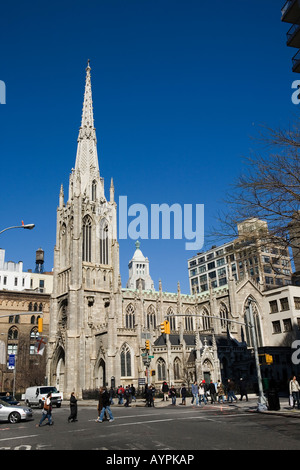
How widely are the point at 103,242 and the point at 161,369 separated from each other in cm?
2296

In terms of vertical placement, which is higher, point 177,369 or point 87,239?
point 87,239

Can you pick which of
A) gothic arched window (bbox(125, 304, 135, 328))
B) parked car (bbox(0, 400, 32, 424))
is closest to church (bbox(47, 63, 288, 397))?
gothic arched window (bbox(125, 304, 135, 328))

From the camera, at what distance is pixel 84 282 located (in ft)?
194

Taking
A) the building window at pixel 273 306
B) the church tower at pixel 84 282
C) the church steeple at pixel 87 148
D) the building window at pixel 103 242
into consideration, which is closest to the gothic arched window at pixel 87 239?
the church tower at pixel 84 282

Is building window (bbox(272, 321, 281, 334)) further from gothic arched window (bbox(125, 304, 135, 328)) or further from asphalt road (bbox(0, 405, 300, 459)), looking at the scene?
asphalt road (bbox(0, 405, 300, 459))

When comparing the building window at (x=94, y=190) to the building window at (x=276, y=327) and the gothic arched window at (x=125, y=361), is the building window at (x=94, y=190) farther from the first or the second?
the building window at (x=276, y=327)

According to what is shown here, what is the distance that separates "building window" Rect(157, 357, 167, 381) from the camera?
4884 centimetres

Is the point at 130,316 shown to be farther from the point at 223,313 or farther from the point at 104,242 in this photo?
the point at 223,313

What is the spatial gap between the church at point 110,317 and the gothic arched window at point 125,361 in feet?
0.38

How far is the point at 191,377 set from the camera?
4612 cm

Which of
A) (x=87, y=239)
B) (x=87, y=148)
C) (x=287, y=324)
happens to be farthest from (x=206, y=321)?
(x=87, y=148)

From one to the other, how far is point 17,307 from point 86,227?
2077cm

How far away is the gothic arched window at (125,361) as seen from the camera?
50375 millimetres
